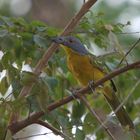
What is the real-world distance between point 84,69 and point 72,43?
0.19 metres

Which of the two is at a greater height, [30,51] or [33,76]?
[30,51]

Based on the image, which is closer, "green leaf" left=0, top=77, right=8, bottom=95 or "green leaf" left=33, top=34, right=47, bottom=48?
"green leaf" left=33, top=34, right=47, bottom=48

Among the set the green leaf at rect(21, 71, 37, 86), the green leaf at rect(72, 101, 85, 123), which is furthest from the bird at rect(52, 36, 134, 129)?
the green leaf at rect(21, 71, 37, 86)

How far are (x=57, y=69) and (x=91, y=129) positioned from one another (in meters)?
0.35

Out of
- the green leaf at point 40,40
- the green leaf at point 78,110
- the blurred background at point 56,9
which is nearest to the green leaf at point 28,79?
the green leaf at point 40,40

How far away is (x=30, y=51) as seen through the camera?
2.21 metres

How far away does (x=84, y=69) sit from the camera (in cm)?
283

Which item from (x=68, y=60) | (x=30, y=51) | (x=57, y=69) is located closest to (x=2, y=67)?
(x=30, y=51)

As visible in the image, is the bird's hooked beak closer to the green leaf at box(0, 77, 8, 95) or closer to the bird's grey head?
the bird's grey head

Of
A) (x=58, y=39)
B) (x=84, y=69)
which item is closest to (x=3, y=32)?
(x=58, y=39)

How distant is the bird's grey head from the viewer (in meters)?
2.32

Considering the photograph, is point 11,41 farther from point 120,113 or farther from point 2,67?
point 120,113

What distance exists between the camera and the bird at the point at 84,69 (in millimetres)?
2677

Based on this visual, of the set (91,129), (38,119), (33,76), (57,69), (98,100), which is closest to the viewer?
(33,76)
